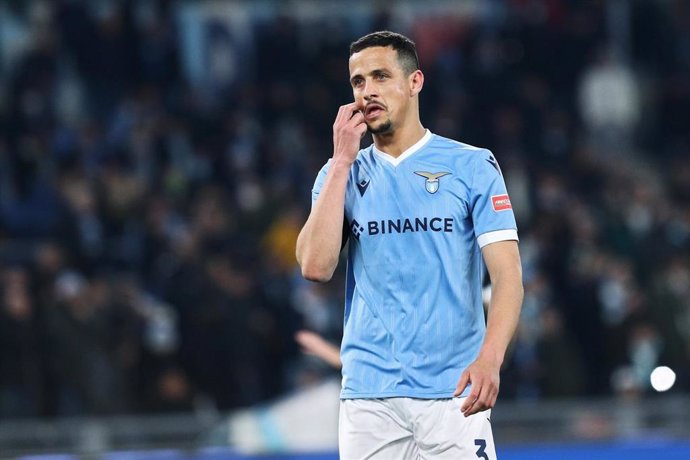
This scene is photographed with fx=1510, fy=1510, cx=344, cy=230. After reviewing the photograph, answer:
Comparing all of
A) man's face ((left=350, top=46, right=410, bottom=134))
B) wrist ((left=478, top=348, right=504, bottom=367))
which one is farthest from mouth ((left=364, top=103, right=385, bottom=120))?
wrist ((left=478, top=348, right=504, bottom=367))

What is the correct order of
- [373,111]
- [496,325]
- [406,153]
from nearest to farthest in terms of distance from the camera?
[496,325] → [373,111] → [406,153]

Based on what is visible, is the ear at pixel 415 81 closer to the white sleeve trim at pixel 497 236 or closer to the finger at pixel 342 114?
the finger at pixel 342 114

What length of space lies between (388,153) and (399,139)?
0.21 ft

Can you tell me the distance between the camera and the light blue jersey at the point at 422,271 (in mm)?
4773

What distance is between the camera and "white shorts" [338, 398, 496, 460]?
4.74m

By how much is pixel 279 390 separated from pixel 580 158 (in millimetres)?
5509

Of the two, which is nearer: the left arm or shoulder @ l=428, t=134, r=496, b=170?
the left arm

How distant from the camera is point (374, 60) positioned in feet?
15.9

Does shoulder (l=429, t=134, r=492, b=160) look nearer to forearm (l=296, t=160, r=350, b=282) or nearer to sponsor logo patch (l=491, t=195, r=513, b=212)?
sponsor logo patch (l=491, t=195, r=513, b=212)

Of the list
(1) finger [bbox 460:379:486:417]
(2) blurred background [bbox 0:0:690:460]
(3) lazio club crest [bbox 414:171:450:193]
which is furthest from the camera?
(2) blurred background [bbox 0:0:690:460]

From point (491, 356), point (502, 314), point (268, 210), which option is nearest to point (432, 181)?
point (502, 314)

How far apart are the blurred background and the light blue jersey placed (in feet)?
13.0

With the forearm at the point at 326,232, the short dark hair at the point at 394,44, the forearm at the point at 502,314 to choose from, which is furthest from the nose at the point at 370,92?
the forearm at the point at 502,314

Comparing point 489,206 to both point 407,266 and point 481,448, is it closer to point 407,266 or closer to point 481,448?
point 407,266
